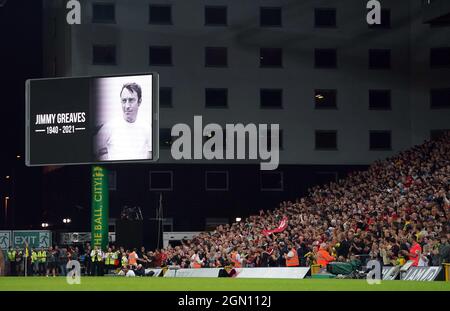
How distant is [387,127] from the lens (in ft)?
245

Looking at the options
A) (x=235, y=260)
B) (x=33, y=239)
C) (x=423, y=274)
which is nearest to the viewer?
(x=423, y=274)

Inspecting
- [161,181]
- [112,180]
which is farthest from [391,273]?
[112,180]

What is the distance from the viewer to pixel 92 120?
55.6 metres

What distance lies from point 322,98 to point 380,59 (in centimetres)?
534

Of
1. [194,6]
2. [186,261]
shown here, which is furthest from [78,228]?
[186,261]

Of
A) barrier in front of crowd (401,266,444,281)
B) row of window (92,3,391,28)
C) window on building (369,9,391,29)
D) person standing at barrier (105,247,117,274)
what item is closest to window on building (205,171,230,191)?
row of window (92,3,391,28)

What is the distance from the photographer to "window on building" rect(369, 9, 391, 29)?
74438 mm

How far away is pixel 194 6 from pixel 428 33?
17.5m

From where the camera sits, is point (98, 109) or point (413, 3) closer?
point (98, 109)

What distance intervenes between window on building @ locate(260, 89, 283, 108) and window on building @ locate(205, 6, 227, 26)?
19.5 feet

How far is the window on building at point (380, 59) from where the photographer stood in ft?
245

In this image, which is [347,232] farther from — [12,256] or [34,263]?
[12,256]

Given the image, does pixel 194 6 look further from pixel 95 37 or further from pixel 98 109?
pixel 98 109

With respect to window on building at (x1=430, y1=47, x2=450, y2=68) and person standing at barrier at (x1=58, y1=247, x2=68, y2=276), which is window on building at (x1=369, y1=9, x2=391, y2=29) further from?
person standing at barrier at (x1=58, y1=247, x2=68, y2=276)
